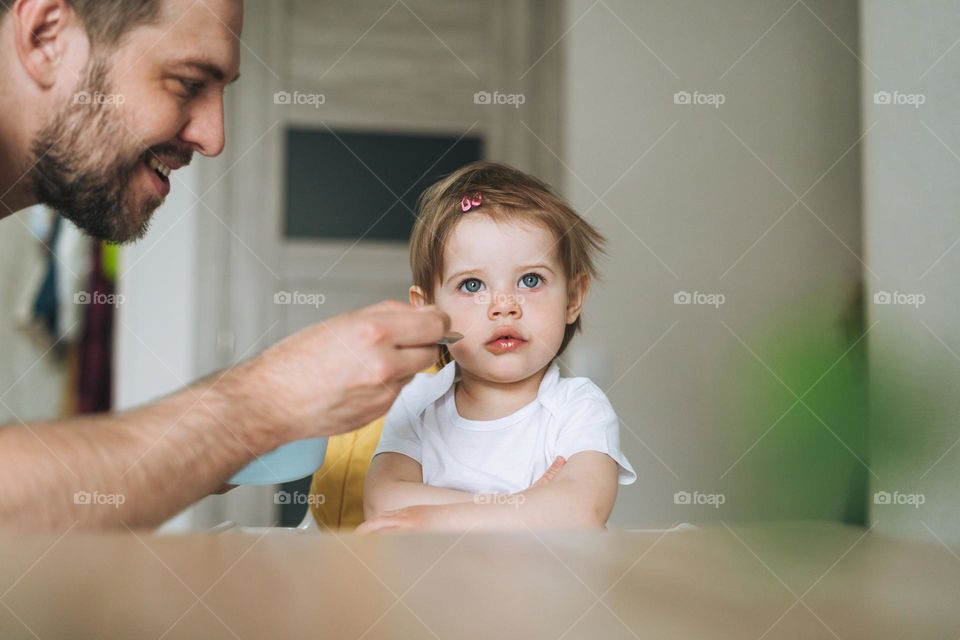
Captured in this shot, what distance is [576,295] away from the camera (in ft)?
3.15

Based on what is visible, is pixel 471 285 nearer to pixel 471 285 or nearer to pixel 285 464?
pixel 471 285

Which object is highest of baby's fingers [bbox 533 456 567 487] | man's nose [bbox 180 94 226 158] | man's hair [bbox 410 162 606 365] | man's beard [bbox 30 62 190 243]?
man's nose [bbox 180 94 226 158]

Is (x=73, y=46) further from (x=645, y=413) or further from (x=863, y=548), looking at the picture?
(x=863, y=548)

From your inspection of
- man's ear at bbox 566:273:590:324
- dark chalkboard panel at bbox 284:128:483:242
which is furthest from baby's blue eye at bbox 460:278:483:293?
dark chalkboard panel at bbox 284:128:483:242

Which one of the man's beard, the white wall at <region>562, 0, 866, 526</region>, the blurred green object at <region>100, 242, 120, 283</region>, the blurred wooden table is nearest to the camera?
Answer: the blurred wooden table

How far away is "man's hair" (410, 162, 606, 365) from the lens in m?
0.92

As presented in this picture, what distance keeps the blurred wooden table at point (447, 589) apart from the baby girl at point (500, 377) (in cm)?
8

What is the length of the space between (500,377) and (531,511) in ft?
0.51

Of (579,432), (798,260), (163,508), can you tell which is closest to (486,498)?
(579,432)

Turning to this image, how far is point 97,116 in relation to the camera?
1.02 m

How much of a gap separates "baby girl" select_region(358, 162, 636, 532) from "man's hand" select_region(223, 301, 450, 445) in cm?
9

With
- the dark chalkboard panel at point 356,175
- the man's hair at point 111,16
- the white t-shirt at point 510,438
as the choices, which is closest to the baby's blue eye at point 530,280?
the white t-shirt at point 510,438

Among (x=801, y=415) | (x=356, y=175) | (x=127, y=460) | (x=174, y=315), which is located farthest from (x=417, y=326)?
(x=174, y=315)

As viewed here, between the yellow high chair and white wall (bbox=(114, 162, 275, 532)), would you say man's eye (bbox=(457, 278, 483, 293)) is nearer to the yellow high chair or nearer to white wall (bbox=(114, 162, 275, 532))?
the yellow high chair
